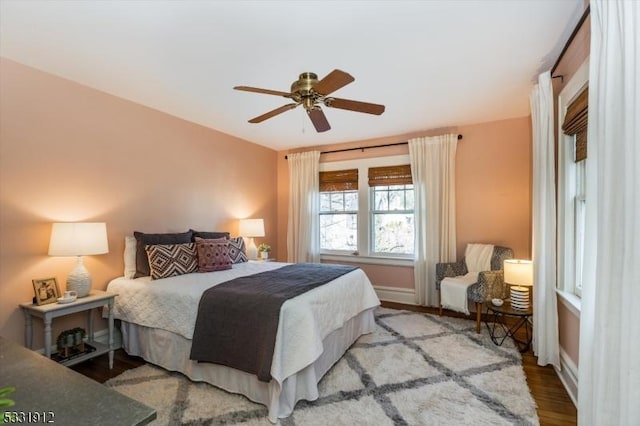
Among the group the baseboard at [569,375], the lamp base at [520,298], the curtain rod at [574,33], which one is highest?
the curtain rod at [574,33]

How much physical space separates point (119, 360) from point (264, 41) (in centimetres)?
304

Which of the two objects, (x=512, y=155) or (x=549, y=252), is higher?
(x=512, y=155)

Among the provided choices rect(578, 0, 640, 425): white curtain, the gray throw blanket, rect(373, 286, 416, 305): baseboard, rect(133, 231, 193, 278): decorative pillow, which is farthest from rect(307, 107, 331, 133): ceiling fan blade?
rect(373, 286, 416, 305): baseboard

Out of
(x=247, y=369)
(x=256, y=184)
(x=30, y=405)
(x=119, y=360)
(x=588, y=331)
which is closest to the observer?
(x=30, y=405)

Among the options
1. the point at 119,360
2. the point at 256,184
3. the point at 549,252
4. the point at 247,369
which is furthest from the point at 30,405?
the point at 256,184

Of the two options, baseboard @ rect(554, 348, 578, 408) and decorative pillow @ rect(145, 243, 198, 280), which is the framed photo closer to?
decorative pillow @ rect(145, 243, 198, 280)

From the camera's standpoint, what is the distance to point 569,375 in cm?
231

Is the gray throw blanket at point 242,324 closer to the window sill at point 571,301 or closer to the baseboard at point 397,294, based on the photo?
the window sill at point 571,301

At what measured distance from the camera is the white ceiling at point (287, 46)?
1.91 m

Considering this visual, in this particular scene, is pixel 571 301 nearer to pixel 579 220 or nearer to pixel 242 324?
pixel 579 220

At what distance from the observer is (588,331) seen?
60.8 inches

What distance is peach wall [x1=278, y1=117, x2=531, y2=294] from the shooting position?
3.98 metres

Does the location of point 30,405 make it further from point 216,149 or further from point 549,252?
point 216,149

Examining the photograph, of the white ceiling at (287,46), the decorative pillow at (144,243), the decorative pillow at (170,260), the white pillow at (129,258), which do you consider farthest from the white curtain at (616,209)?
the white pillow at (129,258)
